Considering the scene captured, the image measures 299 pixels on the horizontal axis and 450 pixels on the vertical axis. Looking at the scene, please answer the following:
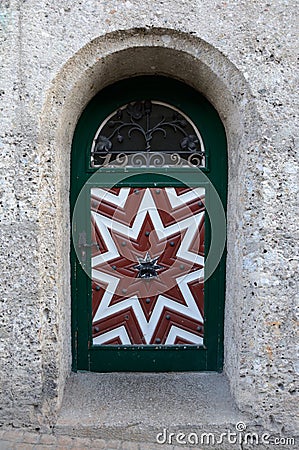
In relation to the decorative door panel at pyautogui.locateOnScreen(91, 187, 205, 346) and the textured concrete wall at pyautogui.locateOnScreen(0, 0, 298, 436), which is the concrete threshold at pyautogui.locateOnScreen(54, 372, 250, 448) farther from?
the decorative door panel at pyautogui.locateOnScreen(91, 187, 205, 346)

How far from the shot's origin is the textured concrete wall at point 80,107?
2.39 meters

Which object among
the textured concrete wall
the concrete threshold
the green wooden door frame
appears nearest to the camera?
the textured concrete wall

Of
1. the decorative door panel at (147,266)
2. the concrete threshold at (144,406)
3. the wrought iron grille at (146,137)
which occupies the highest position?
the wrought iron grille at (146,137)

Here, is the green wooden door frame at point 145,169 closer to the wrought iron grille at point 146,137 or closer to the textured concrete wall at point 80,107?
the wrought iron grille at point 146,137

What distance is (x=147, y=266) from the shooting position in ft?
9.71

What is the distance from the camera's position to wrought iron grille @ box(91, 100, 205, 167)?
2859mm

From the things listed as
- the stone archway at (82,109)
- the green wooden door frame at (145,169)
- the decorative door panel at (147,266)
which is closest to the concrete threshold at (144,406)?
the stone archway at (82,109)

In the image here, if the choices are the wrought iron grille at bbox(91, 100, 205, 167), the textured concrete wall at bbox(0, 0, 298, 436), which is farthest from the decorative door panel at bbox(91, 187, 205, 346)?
the textured concrete wall at bbox(0, 0, 298, 436)

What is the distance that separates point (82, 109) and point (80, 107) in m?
0.07

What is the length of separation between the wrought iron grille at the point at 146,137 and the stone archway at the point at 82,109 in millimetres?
200

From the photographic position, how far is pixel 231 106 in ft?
8.41

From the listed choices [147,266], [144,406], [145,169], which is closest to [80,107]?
[145,169]

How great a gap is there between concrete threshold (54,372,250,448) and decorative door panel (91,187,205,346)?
251 millimetres

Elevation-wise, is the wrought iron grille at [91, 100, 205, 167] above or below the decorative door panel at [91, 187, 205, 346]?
above
